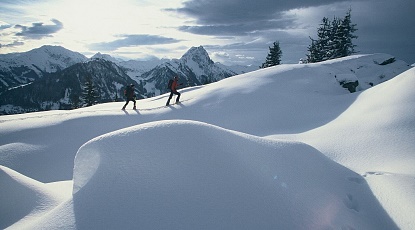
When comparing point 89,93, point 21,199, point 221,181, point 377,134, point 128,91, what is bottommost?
point 89,93

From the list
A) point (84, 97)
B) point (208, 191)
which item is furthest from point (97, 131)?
point (84, 97)

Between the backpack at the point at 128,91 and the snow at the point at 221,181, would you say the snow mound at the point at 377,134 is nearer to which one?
the snow at the point at 221,181

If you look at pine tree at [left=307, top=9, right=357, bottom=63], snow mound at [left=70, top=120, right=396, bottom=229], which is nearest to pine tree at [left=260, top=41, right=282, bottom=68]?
pine tree at [left=307, top=9, right=357, bottom=63]

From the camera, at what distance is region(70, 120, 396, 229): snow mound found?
3639 mm

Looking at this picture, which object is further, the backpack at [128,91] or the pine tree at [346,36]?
the pine tree at [346,36]

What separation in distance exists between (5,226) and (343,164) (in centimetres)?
831

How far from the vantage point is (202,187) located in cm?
405

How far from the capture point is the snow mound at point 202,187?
3.64 m

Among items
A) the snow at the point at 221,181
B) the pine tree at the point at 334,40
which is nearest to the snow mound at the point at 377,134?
the snow at the point at 221,181

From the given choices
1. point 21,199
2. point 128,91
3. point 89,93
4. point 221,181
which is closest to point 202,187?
point 221,181

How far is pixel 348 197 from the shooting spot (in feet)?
16.9

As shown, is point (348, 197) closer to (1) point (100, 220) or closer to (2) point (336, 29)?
(1) point (100, 220)

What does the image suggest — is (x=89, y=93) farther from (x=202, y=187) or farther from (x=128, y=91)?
(x=202, y=187)

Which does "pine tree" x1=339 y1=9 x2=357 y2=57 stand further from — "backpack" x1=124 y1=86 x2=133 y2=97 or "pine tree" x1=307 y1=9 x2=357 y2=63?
"backpack" x1=124 y1=86 x2=133 y2=97
